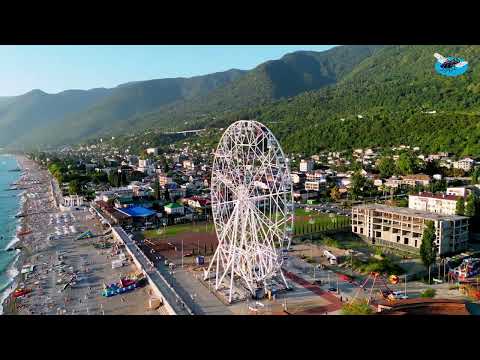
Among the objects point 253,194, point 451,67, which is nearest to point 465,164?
point 253,194

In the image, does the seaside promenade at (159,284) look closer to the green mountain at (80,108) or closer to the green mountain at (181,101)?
the green mountain at (181,101)

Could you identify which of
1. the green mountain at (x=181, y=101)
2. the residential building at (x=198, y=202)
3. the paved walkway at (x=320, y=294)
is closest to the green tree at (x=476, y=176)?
the residential building at (x=198, y=202)

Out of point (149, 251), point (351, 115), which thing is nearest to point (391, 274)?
point (149, 251)

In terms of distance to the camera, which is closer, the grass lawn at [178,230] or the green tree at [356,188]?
the grass lawn at [178,230]

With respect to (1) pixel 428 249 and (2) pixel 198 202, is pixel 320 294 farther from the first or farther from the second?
(2) pixel 198 202
